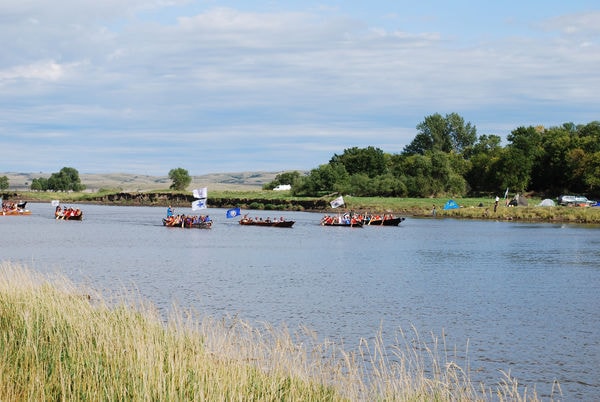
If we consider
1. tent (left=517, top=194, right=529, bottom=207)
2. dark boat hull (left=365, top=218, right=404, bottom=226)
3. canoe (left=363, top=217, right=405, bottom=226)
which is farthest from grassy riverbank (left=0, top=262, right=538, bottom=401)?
tent (left=517, top=194, right=529, bottom=207)

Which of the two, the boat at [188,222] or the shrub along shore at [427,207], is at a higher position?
the shrub along shore at [427,207]

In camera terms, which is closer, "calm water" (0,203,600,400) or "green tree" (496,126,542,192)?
"calm water" (0,203,600,400)

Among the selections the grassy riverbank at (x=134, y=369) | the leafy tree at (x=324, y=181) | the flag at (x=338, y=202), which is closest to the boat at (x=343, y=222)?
the flag at (x=338, y=202)

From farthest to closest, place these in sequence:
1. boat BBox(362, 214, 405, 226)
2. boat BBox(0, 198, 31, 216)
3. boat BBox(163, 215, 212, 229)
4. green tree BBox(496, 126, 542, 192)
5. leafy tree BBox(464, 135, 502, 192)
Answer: leafy tree BBox(464, 135, 502, 192) < green tree BBox(496, 126, 542, 192) < boat BBox(0, 198, 31, 216) < boat BBox(362, 214, 405, 226) < boat BBox(163, 215, 212, 229)

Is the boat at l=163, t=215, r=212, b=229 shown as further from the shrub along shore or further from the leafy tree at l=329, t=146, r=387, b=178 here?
the leafy tree at l=329, t=146, r=387, b=178

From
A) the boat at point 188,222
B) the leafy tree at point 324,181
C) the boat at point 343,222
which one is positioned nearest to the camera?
the boat at point 188,222

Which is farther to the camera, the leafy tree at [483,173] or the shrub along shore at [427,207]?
the leafy tree at [483,173]

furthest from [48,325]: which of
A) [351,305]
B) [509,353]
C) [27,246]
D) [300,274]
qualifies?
[27,246]

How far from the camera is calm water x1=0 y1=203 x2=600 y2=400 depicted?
2973 cm

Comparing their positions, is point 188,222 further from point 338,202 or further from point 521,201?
point 521,201

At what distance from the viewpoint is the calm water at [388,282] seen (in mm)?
29734

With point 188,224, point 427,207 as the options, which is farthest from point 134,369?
point 427,207

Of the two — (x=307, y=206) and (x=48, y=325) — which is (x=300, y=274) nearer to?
(x=48, y=325)

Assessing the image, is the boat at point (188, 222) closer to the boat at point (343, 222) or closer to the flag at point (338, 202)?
the boat at point (343, 222)
